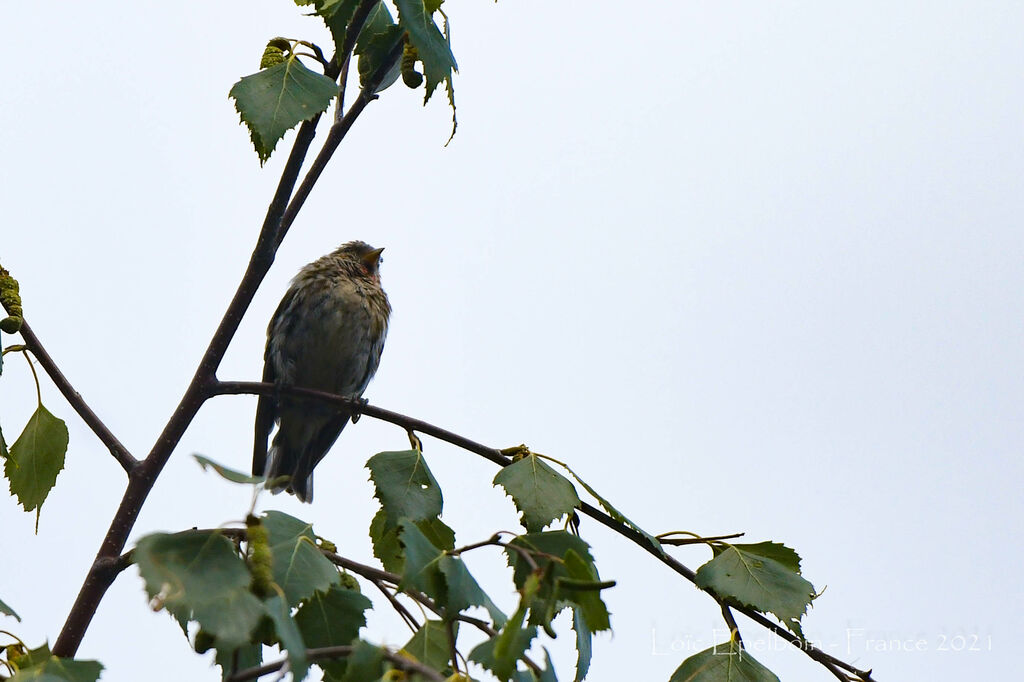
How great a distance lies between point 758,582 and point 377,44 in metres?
1.90

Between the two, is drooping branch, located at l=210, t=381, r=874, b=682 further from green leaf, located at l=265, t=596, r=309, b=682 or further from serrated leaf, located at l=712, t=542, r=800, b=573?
green leaf, located at l=265, t=596, r=309, b=682

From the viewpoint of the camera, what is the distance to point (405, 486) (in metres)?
3.11

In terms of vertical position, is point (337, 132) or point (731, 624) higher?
point (337, 132)

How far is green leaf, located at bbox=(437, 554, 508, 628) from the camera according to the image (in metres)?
2.34

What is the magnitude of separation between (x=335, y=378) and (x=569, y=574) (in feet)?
15.1

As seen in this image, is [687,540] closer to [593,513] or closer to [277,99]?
[593,513]

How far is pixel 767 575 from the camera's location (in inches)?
122

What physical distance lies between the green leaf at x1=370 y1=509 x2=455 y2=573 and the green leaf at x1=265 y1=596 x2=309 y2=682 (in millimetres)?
1078

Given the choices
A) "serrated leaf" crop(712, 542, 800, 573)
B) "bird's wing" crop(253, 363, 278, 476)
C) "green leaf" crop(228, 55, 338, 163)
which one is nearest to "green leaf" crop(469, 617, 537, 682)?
"serrated leaf" crop(712, 542, 800, 573)

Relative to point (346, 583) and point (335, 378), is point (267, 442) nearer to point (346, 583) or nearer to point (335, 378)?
point (335, 378)

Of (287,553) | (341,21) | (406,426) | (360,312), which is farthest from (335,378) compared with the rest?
(287,553)

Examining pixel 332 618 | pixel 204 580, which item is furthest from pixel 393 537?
pixel 204 580

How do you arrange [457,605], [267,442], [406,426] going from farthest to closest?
[267,442] → [406,426] → [457,605]

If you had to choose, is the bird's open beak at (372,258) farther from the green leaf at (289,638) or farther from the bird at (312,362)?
the green leaf at (289,638)
